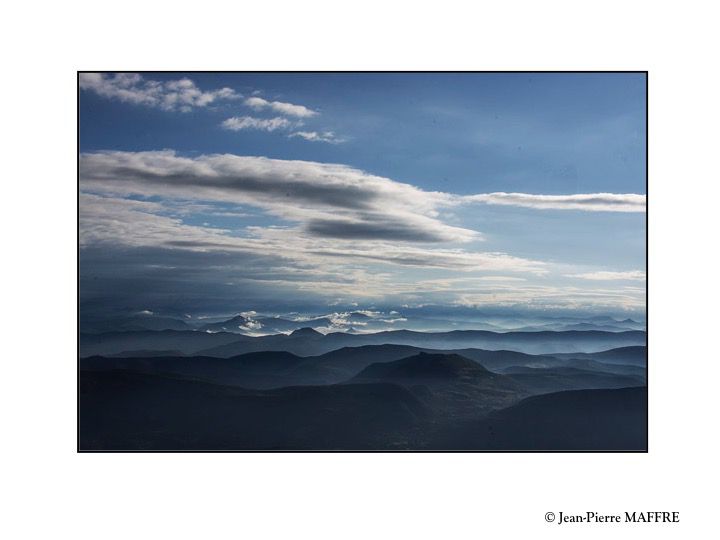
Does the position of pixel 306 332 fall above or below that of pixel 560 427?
above

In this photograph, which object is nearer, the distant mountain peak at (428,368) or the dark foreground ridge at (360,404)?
the dark foreground ridge at (360,404)

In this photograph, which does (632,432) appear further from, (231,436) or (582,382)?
(231,436)

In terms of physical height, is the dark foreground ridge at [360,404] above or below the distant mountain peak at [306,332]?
below

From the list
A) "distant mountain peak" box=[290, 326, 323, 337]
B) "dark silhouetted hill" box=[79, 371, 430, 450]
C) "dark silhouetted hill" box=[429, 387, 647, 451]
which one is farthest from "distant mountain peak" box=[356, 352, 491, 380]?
"distant mountain peak" box=[290, 326, 323, 337]

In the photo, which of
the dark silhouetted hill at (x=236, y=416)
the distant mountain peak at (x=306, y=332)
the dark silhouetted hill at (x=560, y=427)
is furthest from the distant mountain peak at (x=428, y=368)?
the distant mountain peak at (x=306, y=332)

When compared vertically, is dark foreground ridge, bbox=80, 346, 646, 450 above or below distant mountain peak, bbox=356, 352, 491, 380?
below

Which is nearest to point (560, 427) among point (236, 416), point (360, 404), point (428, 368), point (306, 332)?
point (428, 368)

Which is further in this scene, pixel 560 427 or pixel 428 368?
pixel 428 368

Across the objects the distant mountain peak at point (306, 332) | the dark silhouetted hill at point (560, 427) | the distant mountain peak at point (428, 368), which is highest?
the distant mountain peak at point (306, 332)

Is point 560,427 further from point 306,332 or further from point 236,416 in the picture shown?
point 236,416

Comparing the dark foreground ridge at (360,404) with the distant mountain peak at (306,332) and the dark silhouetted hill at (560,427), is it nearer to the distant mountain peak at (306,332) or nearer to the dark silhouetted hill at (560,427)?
the dark silhouetted hill at (560,427)

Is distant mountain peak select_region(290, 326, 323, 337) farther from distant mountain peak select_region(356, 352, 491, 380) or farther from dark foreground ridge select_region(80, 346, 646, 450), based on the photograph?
distant mountain peak select_region(356, 352, 491, 380)

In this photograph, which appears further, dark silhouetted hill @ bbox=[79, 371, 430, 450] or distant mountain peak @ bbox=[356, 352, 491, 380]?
distant mountain peak @ bbox=[356, 352, 491, 380]
